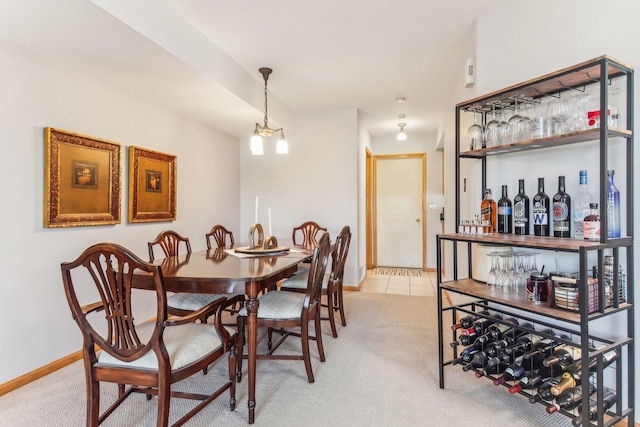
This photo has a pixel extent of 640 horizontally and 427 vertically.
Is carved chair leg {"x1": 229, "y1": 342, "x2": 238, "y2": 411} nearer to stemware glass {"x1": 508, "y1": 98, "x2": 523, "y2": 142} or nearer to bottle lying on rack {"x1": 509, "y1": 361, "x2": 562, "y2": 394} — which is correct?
bottle lying on rack {"x1": 509, "y1": 361, "x2": 562, "y2": 394}

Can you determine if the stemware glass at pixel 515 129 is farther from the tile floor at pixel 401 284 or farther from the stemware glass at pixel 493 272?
the tile floor at pixel 401 284

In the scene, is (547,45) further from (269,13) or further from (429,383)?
(429,383)

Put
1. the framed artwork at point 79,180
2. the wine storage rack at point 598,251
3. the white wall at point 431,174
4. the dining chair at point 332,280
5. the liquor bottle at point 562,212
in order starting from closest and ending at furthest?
the wine storage rack at point 598,251
the liquor bottle at point 562,212
the framed artwork at point 79,180
the dining chair at point 332,280
the white wall at point 431,174

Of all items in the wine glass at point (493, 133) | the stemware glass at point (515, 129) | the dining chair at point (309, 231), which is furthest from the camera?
the dining chair at point (309, 231)

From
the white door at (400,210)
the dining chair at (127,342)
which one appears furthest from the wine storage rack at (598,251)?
the white door at (400,210)

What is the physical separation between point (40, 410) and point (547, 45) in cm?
347

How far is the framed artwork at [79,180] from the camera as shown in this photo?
2.25 meters

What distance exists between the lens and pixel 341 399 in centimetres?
190

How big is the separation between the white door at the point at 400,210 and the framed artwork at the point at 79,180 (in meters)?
4.34

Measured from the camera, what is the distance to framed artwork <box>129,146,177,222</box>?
9.79ft

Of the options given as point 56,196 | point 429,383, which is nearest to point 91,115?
point 56,196

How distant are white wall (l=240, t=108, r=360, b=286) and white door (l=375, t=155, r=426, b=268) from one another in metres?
1.82

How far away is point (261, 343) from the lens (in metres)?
2.73

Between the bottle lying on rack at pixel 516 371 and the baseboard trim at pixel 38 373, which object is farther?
the baseboard trim at pixel 38 373
